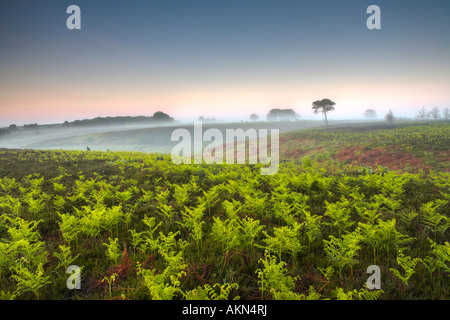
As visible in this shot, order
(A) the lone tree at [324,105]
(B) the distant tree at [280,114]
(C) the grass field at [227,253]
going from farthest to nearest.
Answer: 1. (B) the distant tree at [280,114]
2. (A) the lone tree at [324,105]
3. (C) the grass field at [227,253]

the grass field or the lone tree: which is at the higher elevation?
the lone tree

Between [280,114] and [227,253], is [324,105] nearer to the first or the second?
[280,114]

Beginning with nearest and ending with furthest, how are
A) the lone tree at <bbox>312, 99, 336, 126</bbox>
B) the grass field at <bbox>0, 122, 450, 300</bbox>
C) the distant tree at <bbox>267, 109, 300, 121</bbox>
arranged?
the grass field at <bbox>0, 122, 450, 300</bbox>
the lone tree at <bbox>312, 99, 336, 126</bbox>
the distant tree at <bbox>267, 109, 300, 121</bbox>

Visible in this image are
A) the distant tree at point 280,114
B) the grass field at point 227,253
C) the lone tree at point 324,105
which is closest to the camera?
the grass field at point 227,253

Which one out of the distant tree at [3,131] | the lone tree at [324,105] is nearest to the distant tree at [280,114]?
the lone tree at [324,105]

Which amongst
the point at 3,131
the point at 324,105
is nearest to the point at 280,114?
the point at 324,105

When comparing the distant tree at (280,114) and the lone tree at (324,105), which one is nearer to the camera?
the lone tree at (324,105)

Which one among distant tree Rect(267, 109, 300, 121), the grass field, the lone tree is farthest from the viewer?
distant tree Rect(267, 109, 300, 121)

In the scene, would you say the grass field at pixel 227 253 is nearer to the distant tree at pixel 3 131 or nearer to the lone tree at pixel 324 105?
the lone tree at pixel 324 105

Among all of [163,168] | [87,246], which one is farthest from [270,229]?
[163,168]

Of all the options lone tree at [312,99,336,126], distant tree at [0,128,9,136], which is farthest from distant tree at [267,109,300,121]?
distant tree at [0,128,9,136]

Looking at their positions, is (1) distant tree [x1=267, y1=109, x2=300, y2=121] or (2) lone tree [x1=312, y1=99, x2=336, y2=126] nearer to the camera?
(2) lone tree [x1=312, y1=99, x2=336, y2=126]

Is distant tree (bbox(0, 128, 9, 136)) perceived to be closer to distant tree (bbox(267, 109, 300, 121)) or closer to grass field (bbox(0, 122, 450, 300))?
grass field (bbox(0, 122, 450, 300))

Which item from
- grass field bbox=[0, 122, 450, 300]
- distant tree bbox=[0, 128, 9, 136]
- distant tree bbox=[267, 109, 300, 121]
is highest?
distant tree bbox=[267, 109, 300, 121]
